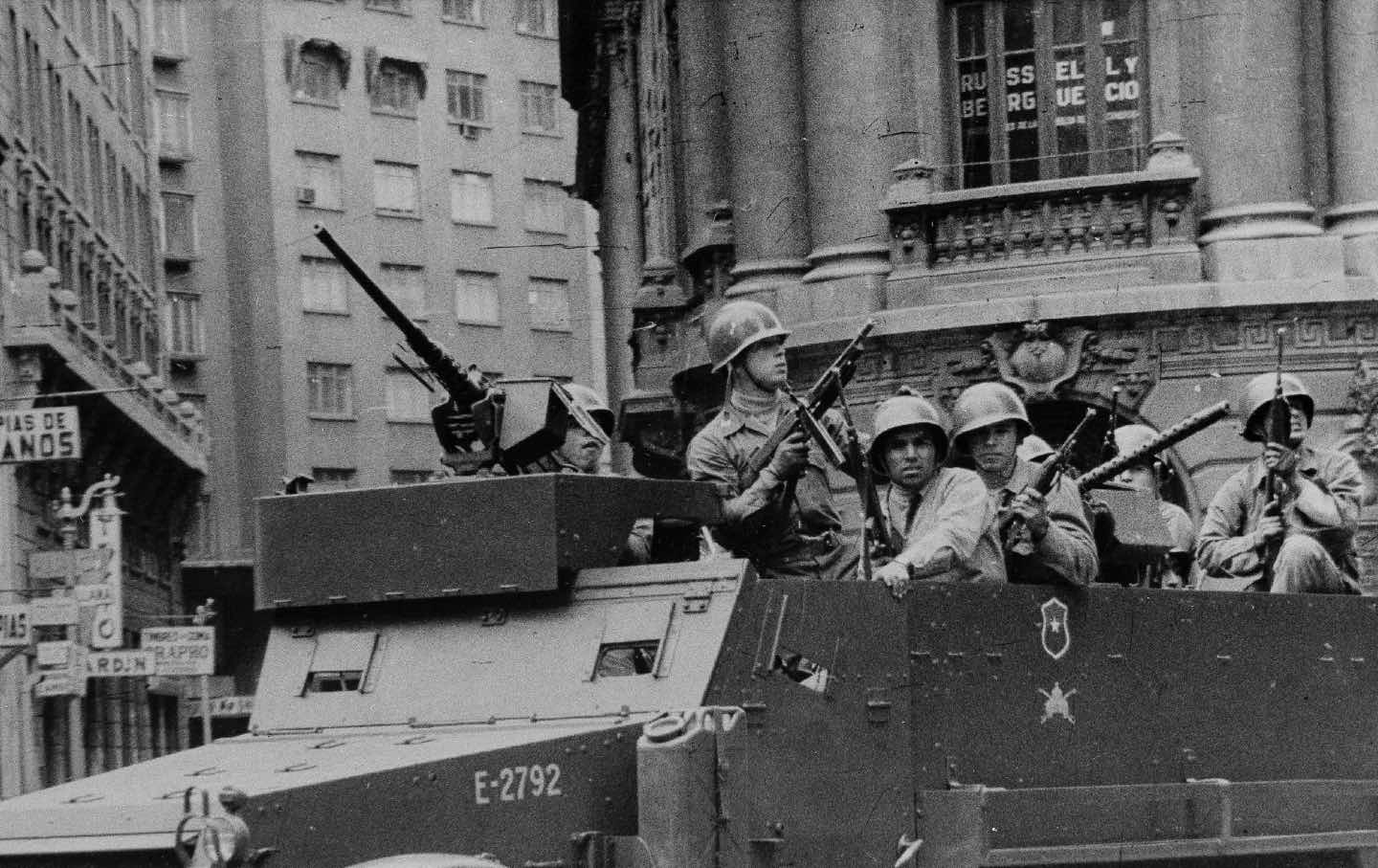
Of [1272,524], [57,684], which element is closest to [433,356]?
[1272,524]

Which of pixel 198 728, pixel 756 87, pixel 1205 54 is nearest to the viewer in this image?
pixel 1205 54

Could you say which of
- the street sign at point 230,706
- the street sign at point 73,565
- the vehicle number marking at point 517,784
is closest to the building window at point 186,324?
the street sign at point 230,706

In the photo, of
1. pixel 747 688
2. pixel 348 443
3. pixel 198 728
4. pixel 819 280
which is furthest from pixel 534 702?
pixel 348 443

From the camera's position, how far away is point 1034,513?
11.7 meters

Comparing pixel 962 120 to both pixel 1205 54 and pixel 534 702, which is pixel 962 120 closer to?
pixel 1205 54

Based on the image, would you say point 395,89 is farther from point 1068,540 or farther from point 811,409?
point 1068,540

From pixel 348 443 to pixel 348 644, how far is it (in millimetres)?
54564

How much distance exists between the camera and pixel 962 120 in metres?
24.8

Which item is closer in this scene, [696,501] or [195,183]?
[696,501]

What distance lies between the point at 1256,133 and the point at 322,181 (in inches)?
1739

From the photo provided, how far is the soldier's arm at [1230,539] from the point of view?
13680 mm

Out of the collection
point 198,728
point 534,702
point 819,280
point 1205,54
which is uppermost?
point 1205,54

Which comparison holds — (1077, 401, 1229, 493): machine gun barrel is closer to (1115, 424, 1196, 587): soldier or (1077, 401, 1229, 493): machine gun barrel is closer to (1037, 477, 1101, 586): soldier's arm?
(1037, 477, 1101, 586): soldier's arm

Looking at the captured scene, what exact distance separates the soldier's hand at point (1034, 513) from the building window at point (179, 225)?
5391 cm
